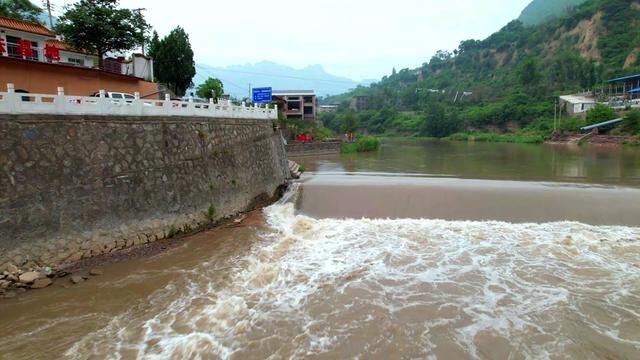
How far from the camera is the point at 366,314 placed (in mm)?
7301

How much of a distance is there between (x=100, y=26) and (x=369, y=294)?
18.2 metres

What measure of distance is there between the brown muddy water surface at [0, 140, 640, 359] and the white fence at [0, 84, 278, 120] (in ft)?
12.2

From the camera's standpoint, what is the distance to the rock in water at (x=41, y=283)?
811 cm

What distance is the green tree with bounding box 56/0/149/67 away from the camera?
736 inches

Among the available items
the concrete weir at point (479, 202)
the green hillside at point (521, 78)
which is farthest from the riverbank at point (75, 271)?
the green hillside at point (521, 78)

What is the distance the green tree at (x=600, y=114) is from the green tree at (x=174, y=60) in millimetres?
47524

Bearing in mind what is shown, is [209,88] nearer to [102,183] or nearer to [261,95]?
[261,95]

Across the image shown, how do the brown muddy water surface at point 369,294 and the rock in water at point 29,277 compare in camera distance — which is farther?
the rock in water at point 29,277

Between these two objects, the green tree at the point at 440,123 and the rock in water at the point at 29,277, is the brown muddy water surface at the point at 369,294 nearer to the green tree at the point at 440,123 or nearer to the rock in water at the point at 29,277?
the rock in water at the point at 29,277

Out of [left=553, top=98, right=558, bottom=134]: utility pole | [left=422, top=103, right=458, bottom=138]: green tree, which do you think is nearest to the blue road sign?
[left=553, top=98, right=558, bottom=134]: utility pole

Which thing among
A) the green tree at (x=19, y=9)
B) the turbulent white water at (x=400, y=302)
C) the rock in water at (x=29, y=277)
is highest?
the green tree at (x=19, y=9)

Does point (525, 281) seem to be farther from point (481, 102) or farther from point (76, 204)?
point (481, 102)

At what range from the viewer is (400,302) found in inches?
305

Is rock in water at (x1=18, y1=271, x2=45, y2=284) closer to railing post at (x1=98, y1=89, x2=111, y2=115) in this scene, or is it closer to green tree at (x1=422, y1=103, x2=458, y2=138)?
railing post at (x1=98, y1=89, x2=111, y2=115)
